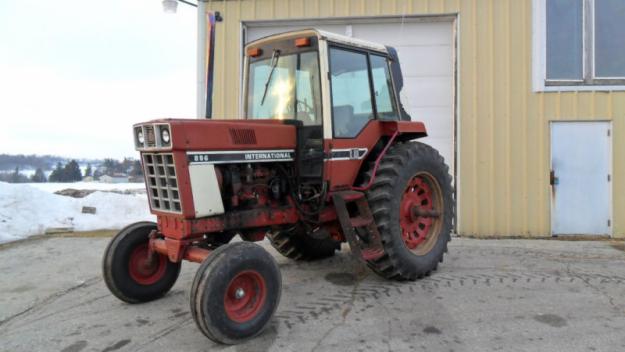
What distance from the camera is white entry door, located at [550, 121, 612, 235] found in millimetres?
7746

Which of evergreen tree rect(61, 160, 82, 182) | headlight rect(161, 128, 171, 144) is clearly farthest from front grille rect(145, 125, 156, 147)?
evergreen tree rect(61, 160, 82, 182)

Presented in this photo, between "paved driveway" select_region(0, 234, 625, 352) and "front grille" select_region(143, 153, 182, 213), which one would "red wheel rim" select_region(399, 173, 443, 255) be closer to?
"paved driveway" select_region(0, 234, 625, 352)

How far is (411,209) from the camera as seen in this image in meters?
5.30

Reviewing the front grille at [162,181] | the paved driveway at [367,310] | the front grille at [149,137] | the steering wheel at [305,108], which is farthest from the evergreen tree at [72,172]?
the steering wheel at [305,108]

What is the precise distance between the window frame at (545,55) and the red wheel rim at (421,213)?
3540 mm

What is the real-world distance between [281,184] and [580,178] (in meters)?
5.52

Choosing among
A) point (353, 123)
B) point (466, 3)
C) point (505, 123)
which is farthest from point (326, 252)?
point (466, 3)

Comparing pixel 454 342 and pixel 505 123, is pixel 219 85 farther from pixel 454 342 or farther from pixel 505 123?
pixel 454 342

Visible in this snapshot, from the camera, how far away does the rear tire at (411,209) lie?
189 inches

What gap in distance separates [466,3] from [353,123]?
4402mm

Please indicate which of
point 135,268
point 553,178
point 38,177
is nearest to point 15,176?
point 38,177

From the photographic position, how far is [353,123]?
4945 millimetres

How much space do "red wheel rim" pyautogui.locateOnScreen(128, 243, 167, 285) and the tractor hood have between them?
3.32 feet

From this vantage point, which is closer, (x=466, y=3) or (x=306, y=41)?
(x=306, y=41)
